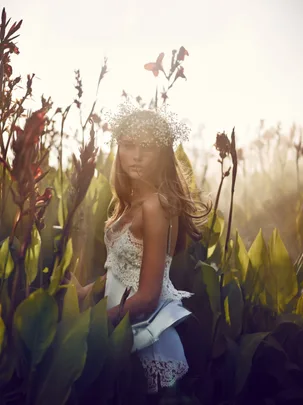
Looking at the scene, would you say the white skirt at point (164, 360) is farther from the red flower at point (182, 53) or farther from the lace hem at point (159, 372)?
the red flower at point (182, 53)

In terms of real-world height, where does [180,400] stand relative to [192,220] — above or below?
below

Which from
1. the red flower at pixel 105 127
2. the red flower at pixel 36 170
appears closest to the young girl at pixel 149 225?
the red flower at pixel 36 170

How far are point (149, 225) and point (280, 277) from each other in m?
0.43

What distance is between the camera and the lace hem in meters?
1.35

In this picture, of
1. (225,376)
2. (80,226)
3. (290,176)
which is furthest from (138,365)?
(290,176)

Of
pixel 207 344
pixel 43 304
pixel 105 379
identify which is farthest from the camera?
pixel 207 344

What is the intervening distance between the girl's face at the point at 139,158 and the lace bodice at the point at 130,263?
150 mm

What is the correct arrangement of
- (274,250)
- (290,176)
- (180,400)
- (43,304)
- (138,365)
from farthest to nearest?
(290,176) → (274,250) → (180,400) → (138,365) → (43,304)

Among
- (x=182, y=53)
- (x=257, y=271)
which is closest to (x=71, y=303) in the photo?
(x=257, y=271)

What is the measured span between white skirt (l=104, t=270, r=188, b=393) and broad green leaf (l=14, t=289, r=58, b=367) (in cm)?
39

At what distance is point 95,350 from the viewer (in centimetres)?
108

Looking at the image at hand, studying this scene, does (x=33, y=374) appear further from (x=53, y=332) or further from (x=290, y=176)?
(x=290, y=176)

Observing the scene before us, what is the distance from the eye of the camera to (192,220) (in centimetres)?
176

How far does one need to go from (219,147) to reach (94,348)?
57cm
